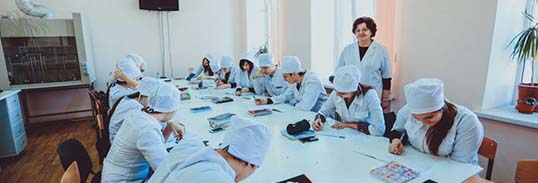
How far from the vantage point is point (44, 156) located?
3.32 metres

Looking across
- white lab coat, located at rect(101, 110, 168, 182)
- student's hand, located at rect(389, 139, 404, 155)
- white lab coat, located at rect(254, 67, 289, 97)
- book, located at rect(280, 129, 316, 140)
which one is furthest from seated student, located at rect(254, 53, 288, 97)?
white lab coat, located at rect(101, 110, 168, 182)

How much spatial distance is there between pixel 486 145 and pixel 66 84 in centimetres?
501

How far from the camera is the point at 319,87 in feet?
8.86

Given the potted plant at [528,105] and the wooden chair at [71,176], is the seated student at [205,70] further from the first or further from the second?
the potted plant at [528,105]

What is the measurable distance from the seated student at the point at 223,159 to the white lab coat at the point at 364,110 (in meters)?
1.07

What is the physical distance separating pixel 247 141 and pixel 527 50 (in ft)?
7.44

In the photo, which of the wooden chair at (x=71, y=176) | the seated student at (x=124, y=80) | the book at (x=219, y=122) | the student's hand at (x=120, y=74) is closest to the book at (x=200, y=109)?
the book at (x=219, y=122)

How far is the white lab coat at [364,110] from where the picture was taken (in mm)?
1880

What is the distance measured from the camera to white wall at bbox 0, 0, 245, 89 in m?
4.86

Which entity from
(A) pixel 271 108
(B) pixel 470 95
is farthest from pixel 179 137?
(B) pixel 470 95

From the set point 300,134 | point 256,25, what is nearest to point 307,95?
point 300,134

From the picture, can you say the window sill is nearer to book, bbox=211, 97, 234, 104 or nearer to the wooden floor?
book, bbox=211, 97, 234, 104

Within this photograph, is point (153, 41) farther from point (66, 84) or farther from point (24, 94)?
point (24, 94)

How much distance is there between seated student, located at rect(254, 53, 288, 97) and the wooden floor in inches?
75.8
